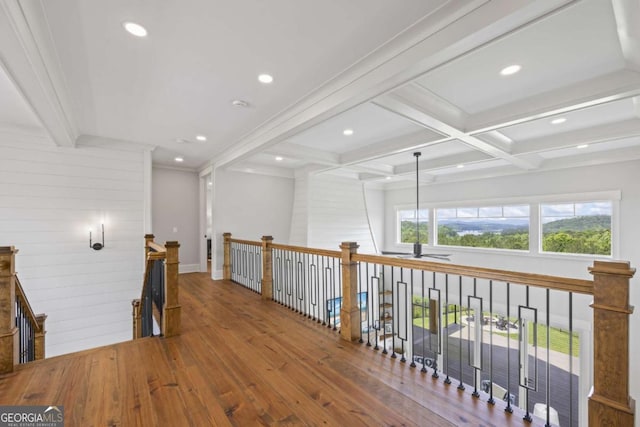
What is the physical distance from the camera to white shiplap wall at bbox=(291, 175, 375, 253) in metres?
6.95

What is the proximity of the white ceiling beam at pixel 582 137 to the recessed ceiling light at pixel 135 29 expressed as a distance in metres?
5.35

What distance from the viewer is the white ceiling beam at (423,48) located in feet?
5.57

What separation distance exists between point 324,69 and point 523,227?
630 cm

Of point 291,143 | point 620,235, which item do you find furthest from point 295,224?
point 620,235

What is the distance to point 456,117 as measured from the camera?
3.57 m

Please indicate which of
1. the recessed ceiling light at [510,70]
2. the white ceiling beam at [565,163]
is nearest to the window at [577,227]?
the white ceiling beam at [565,163]

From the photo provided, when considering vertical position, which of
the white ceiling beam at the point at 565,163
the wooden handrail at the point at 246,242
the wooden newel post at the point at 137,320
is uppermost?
the white ceiling beam at the point at 565,163

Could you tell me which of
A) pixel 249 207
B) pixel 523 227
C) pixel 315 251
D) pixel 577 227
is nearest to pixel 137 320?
pixel 315 251

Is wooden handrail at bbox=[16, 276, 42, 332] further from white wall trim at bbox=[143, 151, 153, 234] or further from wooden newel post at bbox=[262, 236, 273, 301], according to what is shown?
wooden newel post at bbox=[262, 236, 273, 301]

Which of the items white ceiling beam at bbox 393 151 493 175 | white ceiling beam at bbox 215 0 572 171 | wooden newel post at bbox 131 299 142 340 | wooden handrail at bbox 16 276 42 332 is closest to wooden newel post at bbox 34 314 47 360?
wooden handrail at bbox 16 276 42 332

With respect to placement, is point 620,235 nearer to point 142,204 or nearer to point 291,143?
point 291,143

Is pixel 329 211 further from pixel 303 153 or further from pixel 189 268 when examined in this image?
pixel 189 268

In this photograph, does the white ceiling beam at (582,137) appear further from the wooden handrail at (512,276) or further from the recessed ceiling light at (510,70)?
the wooden handrail at (512,276)

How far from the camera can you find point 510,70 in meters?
2.58
